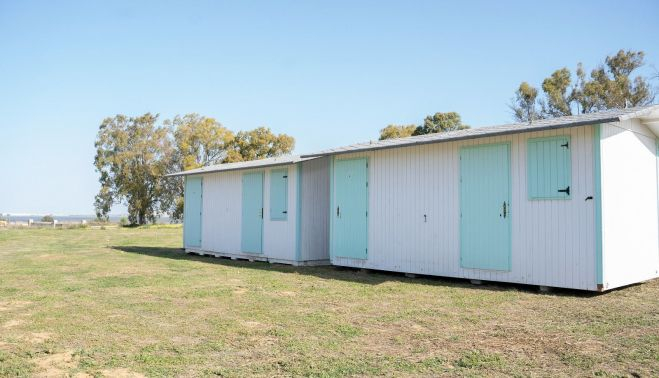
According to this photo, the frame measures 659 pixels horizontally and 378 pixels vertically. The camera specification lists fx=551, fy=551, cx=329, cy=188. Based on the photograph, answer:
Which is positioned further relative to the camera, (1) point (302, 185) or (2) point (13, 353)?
(1) point (302, 185)

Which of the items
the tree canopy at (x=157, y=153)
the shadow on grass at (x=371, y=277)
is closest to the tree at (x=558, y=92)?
the tree canopy at (x=157, y=153)

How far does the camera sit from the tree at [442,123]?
3850 cm

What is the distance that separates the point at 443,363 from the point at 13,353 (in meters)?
3.85

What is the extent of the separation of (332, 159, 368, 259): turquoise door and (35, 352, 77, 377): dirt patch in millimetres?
7539

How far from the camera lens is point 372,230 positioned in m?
11.7

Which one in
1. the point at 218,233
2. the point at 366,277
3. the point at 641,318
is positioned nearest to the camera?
the point at 641,318

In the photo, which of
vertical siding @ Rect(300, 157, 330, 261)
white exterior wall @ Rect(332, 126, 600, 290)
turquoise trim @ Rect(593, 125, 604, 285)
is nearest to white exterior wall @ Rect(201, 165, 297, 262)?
vertical siding @ Rect(300, 157, 330, 261)

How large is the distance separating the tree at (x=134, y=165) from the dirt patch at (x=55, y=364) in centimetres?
3879

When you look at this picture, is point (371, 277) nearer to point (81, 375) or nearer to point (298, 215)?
point (298, 215)

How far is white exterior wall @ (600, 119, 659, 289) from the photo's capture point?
27.8 feet

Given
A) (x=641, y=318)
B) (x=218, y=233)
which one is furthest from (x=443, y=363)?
(x=218, y=233)

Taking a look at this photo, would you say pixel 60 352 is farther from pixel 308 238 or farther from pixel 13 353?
pixel 308 238

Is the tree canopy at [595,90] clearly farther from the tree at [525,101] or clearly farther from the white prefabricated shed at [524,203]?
the white prefabricated shed at [524,203]

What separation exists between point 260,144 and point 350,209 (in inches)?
1228
